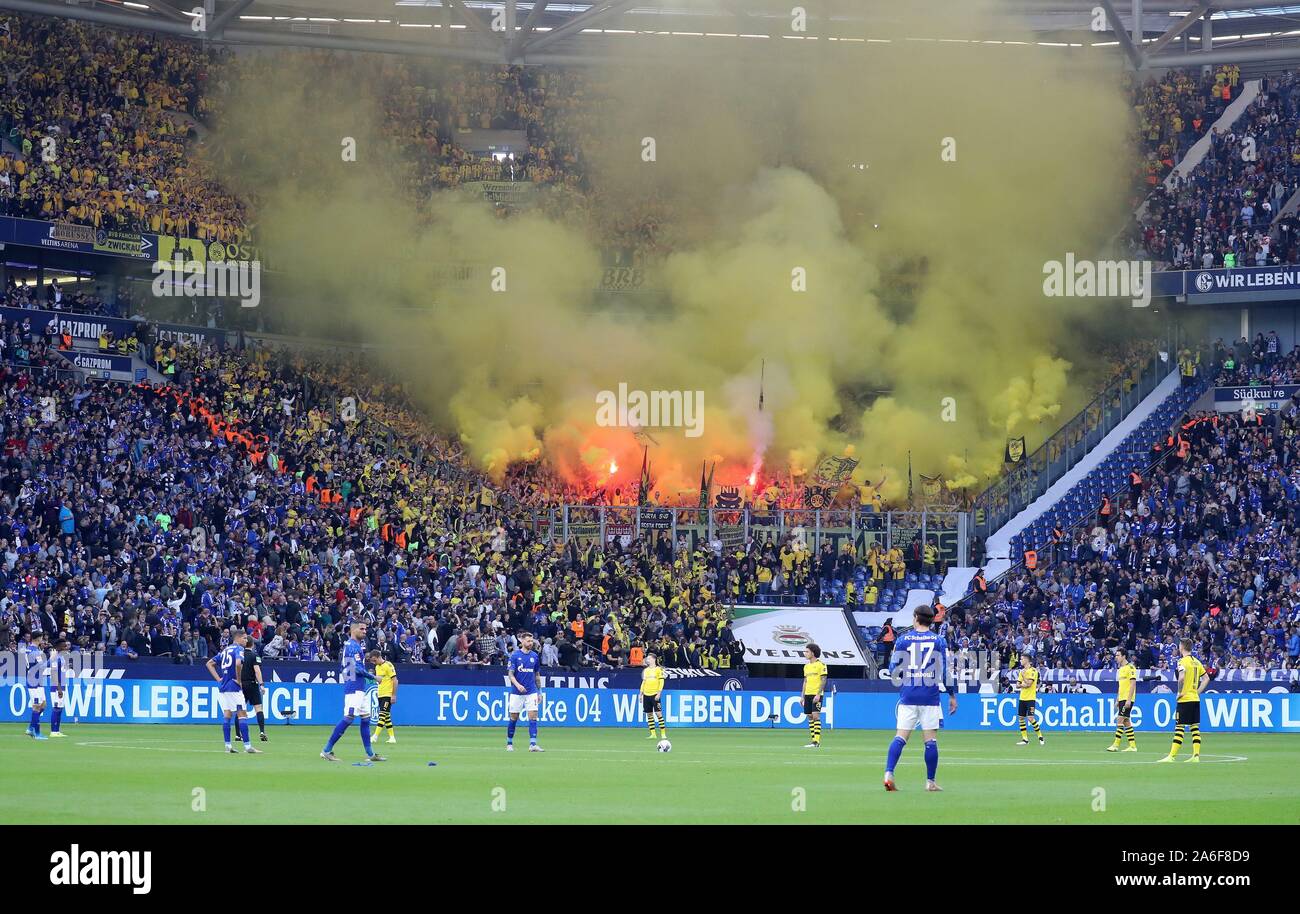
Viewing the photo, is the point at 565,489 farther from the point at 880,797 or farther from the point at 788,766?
the point at 880,797

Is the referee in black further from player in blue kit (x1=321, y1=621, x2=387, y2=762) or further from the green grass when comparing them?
player in blue kit (x1=321, y1=621, x2=387, y2=762)

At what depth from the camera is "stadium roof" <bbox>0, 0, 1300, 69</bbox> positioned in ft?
167

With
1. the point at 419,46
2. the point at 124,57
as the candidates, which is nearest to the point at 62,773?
the point at 419,46

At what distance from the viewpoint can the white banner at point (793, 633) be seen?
157 feet

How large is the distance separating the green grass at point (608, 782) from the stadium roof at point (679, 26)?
2431 cm

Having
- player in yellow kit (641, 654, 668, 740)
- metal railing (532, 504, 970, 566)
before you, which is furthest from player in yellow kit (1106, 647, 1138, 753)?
metal railing (532, 504, 970, 566)

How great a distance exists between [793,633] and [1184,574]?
10.9 metres

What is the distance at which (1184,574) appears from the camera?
49219 millimetres

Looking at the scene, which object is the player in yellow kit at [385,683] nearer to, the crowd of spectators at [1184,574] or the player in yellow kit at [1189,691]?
the player in yellow kit at [1189,691]

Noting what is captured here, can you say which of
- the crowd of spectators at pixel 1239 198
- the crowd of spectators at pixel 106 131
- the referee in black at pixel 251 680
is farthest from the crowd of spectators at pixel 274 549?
the crowd of spectators at pixel 1239 198

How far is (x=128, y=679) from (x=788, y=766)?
16.3 m

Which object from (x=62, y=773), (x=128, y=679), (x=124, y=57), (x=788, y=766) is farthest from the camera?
(x=124, y=57)

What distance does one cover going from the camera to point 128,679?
36.5 metres

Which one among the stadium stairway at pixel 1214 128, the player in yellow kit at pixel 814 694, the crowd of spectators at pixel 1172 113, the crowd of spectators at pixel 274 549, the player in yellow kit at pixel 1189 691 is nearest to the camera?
the player in yellow kit at pixel 1189 691
